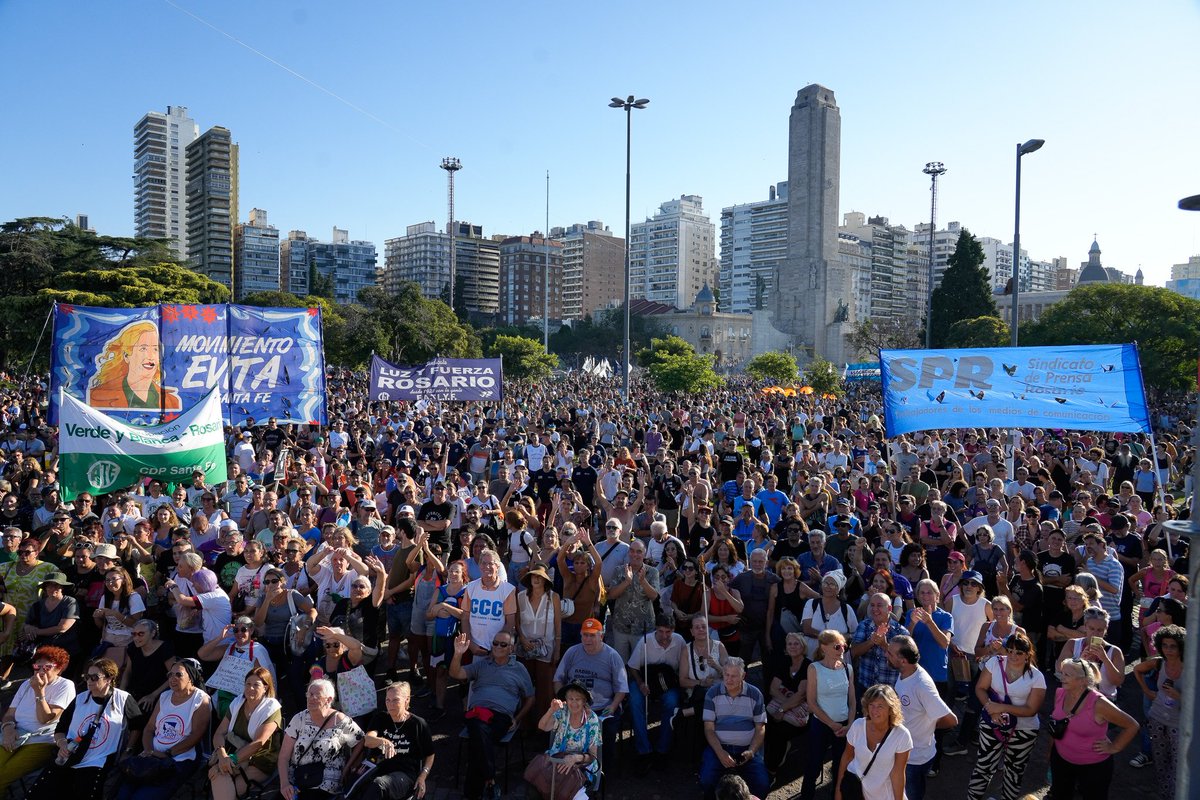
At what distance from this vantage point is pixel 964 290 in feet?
205

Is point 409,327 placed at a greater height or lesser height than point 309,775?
greater

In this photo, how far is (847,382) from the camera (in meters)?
56.2

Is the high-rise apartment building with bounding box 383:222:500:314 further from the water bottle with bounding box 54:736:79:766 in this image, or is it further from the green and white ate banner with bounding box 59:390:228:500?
the water bottle with bounding box 54:736:79:766

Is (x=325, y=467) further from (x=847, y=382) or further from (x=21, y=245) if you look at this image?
(x=847, y=382)

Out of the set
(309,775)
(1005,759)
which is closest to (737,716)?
(1005,759)

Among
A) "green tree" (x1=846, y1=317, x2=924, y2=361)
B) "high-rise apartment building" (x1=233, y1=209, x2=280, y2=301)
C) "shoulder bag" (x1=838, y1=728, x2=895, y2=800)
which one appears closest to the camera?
"shoulder bag" (x1=838, y1=728, x2=895, y2=800)

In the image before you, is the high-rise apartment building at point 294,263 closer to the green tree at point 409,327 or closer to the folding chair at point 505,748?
the green tree at point 409,327

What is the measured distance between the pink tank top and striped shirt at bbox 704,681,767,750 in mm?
1802

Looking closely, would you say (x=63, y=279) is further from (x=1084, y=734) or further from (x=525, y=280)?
(x=525, y=280)

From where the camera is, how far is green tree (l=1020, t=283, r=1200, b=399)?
34.4 m

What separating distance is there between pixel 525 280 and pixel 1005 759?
Answer: 479 ft

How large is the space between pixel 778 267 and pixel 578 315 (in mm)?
61656

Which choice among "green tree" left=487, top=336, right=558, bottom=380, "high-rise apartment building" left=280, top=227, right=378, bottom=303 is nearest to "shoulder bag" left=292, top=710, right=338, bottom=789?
"green tree" left=487, top=336, right=558, bottom=380

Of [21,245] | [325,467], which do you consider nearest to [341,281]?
[21,245]
